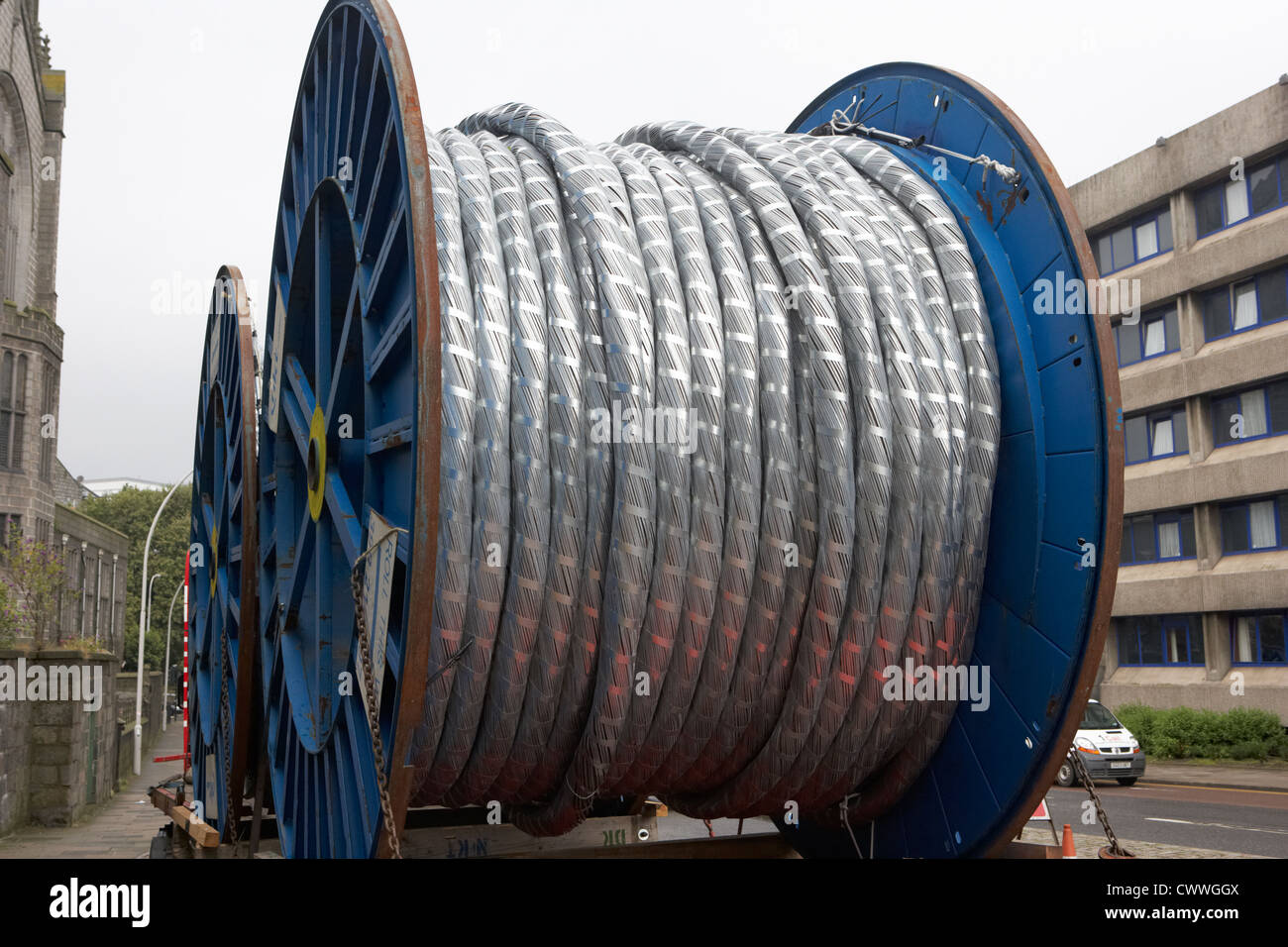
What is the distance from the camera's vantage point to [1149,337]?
2869cm

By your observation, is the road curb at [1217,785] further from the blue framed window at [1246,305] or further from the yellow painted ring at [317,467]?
the yellow painted ring at [317,467]

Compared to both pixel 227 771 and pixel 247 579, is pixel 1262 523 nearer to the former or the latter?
pixel 227 771

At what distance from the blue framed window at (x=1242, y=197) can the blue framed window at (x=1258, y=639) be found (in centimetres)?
862

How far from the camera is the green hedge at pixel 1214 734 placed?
2322 cm

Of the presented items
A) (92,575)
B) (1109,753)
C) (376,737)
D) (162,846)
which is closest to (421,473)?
(376,737)

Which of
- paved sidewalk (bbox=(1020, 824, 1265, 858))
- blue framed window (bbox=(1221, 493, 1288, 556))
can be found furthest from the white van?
blue framed window (bbox=(1221, 493, 1288, 556))

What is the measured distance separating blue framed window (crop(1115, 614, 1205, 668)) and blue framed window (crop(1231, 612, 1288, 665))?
0.95m

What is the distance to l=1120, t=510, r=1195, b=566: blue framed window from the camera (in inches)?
1099

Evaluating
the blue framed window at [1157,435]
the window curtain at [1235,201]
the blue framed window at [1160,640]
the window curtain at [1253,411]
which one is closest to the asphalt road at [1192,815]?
the blue framed window at [1160,640]

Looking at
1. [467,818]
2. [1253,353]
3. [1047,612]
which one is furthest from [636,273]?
[1253,353]

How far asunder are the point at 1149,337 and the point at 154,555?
5738 centimetres

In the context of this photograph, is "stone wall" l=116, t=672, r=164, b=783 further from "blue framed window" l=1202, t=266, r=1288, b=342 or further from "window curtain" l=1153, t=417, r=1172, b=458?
"blue framed window" l=1202, t=266, r=1288, b=342
